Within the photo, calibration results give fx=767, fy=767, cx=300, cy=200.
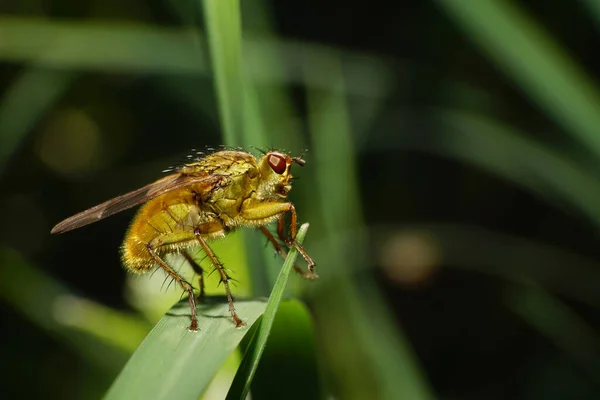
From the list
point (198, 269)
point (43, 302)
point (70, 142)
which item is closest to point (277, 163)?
point (198, 269)

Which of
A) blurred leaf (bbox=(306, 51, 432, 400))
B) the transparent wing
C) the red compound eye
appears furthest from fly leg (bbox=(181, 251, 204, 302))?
blurred leaf (bbox=(306, 51, 432, 400))

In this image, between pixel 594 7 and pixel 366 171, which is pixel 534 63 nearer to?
pixel 594 7

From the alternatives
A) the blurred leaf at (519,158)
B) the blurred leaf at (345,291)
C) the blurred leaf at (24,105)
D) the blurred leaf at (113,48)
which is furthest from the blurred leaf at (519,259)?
the blurred leaf at (24,105)

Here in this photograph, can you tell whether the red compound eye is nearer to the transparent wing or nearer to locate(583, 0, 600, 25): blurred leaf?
the transparent wing

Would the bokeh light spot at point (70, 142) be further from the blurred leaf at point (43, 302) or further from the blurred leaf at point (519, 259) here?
the blurred leaf at point (519, 259)

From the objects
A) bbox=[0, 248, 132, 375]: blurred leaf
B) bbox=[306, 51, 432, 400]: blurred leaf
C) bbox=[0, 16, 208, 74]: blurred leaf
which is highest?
bbox=[0, 16, 208, 74]: blurred leaf

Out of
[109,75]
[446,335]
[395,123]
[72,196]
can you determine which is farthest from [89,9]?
[446,335]

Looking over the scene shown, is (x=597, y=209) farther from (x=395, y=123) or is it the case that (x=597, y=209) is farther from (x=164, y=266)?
(x=164, y=266)
